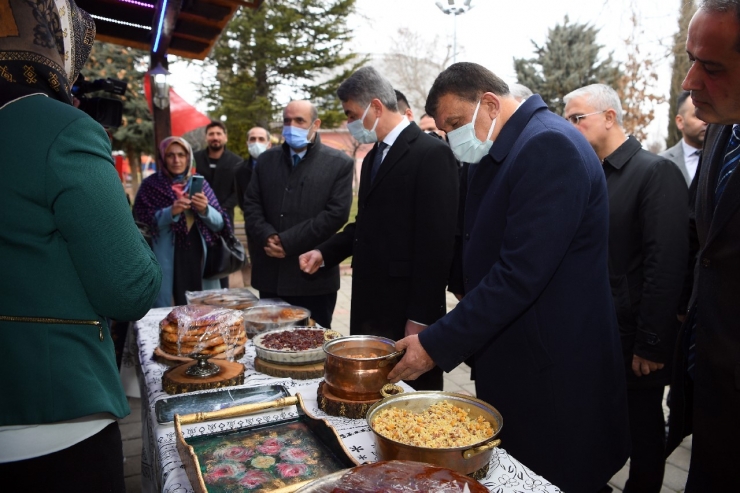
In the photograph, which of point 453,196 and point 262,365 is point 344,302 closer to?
point 453,196

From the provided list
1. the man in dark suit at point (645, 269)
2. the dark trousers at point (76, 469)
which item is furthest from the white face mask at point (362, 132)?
the dark trousers at point (76, 469)

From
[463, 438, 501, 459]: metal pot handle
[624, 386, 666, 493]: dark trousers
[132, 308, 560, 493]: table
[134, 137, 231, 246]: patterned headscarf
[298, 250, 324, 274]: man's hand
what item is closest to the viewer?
[463, 438, 501, 459]: metal pot handle

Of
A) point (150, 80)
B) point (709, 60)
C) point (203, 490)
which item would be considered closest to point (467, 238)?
point (709, 60)

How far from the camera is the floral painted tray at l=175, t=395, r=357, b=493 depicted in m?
1.25

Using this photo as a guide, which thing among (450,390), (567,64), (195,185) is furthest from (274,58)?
(450,390)

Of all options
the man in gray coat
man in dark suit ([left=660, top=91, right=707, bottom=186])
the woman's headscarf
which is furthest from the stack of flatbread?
man in dark suit ([left=660, top=91, right=707, bottom=186])

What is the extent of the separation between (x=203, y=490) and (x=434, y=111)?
5.23ft

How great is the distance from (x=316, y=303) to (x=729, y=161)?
272cm

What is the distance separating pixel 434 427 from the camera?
4.61ft

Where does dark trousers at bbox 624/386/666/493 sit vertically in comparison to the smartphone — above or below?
below

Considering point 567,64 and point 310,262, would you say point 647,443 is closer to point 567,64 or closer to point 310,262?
point 310,262

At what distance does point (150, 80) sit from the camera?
5.86m

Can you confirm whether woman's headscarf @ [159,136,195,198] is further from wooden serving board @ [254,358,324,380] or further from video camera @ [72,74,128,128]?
wooden serving board @ [254,358,324,380]

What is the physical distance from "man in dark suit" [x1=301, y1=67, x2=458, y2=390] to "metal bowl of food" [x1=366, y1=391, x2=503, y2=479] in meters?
1.25
